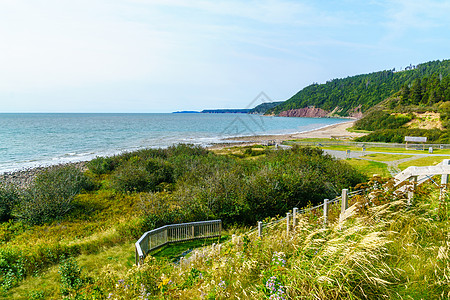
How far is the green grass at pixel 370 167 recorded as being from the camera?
19544 mm

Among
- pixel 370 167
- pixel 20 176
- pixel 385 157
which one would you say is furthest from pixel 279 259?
pixel 20 176

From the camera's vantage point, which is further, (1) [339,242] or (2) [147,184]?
(2) [147,184]

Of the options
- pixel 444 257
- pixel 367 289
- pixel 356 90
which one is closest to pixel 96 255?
pixel 367 289

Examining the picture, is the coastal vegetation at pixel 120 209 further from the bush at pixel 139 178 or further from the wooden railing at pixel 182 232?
the wooden railing at pixel 182 232

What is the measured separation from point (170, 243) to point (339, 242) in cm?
805

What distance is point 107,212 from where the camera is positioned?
15312 millimetres

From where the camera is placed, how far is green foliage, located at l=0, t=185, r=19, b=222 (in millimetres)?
14938

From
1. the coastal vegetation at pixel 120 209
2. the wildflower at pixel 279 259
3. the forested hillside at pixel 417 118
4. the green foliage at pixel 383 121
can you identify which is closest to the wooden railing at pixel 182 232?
the coastal vegetation at pixel 120 209

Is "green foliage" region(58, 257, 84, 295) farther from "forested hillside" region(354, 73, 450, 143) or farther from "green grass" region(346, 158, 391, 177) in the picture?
"forested hillside" region(354, 73, 450, 143)

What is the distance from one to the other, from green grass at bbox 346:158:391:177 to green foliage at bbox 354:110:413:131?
36.6 m

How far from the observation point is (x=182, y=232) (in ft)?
36.7

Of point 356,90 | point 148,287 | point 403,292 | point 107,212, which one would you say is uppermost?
point 356,90

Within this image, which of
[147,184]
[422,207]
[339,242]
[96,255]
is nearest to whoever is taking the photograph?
[339,242]

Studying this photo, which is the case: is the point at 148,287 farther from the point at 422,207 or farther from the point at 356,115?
the point at 356,115
